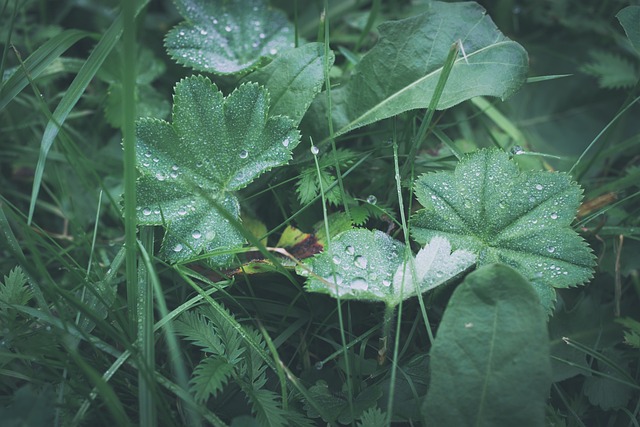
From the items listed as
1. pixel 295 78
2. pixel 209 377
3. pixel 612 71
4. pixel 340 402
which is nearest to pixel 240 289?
pixel 209 377

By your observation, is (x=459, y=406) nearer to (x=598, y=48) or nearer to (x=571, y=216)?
(x=571, y=216)

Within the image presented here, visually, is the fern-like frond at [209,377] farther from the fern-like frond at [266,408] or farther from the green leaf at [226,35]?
the green leaf at [226,35]

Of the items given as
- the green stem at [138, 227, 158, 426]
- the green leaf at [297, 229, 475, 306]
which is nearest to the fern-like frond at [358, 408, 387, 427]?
the green leaf at [297, 229, 475, 306]

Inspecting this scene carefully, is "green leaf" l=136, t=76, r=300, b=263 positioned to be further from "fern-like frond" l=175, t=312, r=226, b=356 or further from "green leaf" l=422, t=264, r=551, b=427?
"green leaf" l=422, t=264, r=551, b=427

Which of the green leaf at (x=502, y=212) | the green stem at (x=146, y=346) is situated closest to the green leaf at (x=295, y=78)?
the green leaf at (x=502, y=212)

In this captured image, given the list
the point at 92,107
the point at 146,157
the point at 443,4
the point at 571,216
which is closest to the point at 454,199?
the point at 571,216

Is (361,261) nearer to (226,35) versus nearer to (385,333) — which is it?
(385,333)
